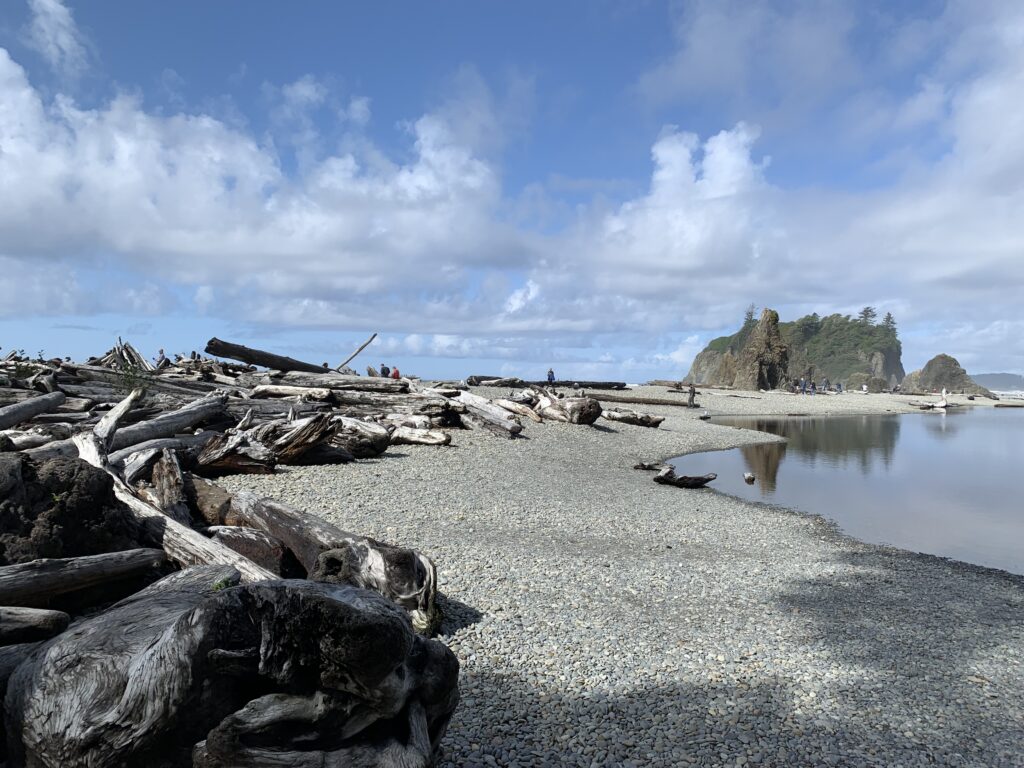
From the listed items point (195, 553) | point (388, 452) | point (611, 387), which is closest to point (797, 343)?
point (611, 387)

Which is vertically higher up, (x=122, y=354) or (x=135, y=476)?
(x=122, y=354)

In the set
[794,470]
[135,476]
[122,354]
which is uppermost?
[122,354]

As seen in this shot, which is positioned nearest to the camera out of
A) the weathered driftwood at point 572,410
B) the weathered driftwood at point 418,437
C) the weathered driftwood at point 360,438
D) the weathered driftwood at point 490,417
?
the weathered driftwood at point 360,438

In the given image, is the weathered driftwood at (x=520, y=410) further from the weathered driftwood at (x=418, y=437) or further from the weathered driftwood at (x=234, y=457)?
the weathered driftwood at (x=234, y=457)

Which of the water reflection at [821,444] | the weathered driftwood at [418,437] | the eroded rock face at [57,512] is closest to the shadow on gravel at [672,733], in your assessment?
the eroded rock face at [57,512]

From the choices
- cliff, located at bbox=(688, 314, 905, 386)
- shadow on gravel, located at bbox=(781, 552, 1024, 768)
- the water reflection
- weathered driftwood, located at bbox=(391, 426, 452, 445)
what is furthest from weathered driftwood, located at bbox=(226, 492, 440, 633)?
cliff, located at bbox=(688, 314, 905, 386)

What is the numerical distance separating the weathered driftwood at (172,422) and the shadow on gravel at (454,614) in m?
8.00

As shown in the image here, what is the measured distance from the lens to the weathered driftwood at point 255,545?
22.8 feet

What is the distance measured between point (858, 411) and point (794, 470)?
3974cm

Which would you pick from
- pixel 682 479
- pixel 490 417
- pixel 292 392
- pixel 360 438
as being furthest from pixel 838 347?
pixel 360 438

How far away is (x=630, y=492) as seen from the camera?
15.2 meters

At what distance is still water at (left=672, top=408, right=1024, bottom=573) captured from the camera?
13844mm

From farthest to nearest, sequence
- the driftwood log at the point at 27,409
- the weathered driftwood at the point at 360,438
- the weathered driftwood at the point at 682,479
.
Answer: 1. the weathered driftwood at the point at 682,479
2. the weathered driftwood at the point at 360,438
3. the driftwood log at the point at 27,409

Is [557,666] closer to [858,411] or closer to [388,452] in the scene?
[388,452]
